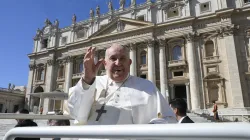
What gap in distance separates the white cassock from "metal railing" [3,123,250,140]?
2.40ft

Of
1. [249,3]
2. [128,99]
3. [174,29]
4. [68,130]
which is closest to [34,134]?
[68,130]

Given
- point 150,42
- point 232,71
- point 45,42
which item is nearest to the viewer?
point 232,71

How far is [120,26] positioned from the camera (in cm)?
2270

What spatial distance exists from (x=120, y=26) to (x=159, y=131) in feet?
74.4

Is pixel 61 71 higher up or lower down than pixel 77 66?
lower down

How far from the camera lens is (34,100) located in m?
26.4

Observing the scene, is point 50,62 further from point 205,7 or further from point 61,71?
point 205,7

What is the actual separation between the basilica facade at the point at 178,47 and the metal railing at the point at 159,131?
1733 cm

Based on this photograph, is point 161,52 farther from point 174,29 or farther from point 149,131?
point 149,131

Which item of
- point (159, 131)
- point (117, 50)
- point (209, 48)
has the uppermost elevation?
point (209, 48)

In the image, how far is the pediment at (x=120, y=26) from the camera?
21275 millimetres

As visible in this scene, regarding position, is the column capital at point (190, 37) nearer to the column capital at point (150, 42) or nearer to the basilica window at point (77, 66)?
the column capital at point (150, 42)

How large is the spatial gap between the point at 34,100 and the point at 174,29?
21200mm

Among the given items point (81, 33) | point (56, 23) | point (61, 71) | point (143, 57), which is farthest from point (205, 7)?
point (56, 23)
